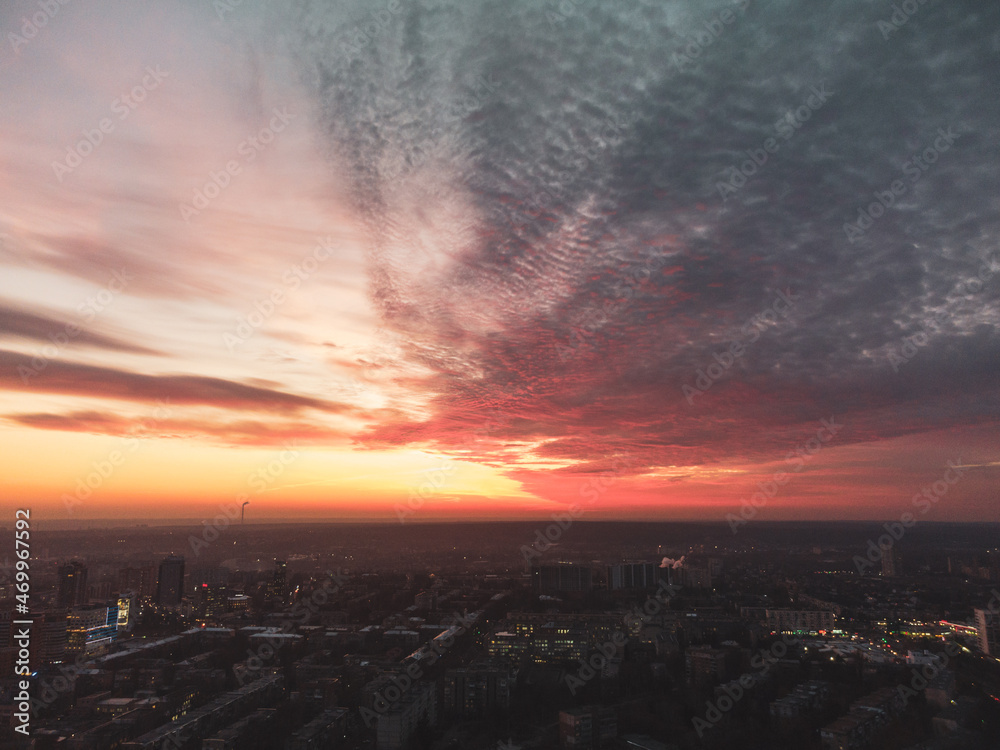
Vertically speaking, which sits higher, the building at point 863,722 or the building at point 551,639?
the building at point 863,722

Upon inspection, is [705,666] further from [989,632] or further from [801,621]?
[989,632]

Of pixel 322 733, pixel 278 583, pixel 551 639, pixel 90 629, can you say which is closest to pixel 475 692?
pixel 322 733

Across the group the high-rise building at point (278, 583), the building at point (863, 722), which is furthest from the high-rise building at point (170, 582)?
the building at point (863, 722)

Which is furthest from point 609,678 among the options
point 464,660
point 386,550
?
point 386,550

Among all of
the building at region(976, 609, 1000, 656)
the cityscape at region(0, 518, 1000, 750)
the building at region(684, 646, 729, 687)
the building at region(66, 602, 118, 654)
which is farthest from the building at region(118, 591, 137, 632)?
the building at region(976, 609, 1000, 656)

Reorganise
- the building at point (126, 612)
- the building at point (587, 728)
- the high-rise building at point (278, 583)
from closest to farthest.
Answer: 1. the building at point (587, 728)
2. the building at point (126, 612)
3. the high-rise building at point (278, 583)

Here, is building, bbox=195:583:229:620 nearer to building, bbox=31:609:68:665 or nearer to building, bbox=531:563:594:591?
building, bbox=31:609:68:665

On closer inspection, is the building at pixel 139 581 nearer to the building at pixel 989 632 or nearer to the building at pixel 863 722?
the building at pixel 863 722
